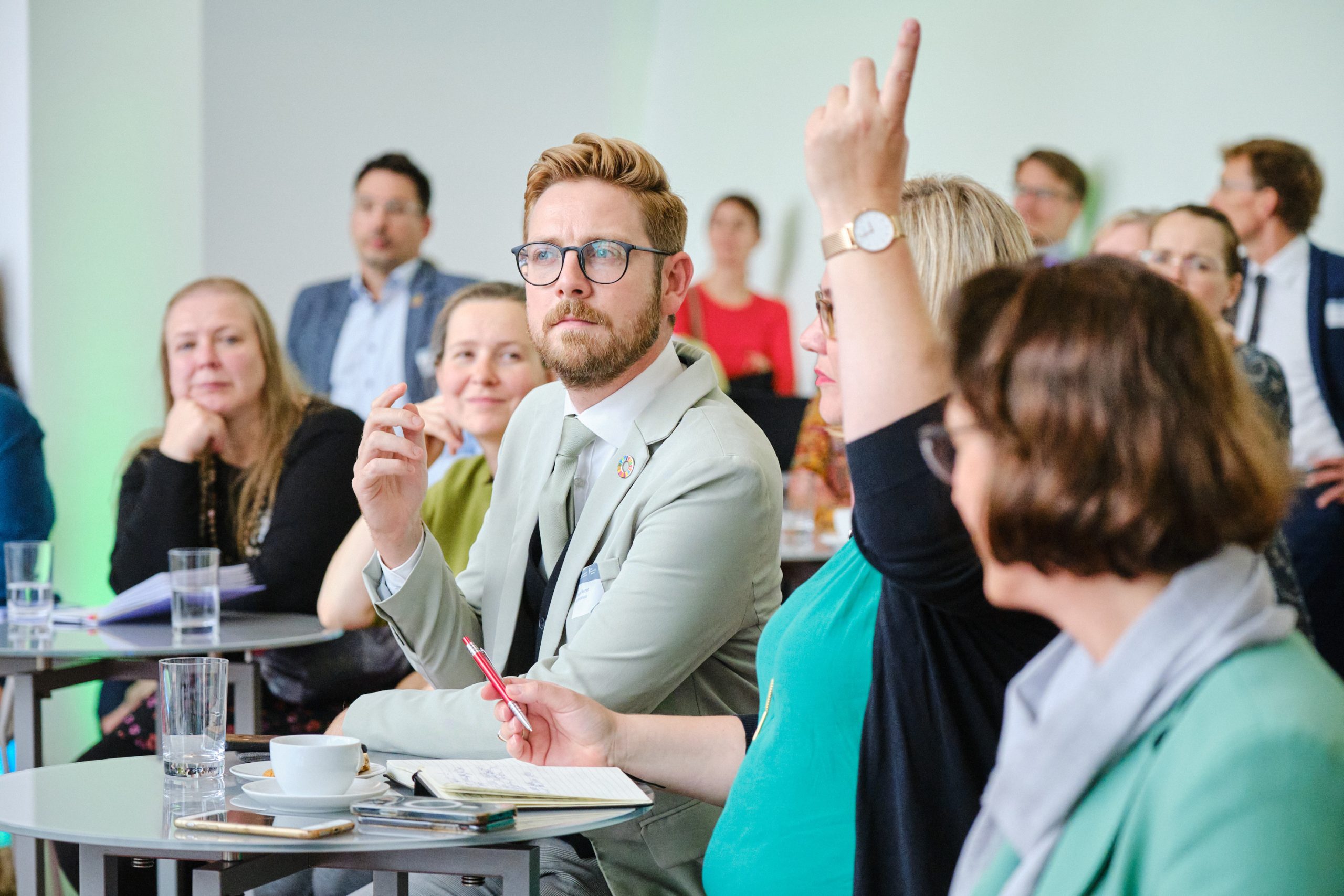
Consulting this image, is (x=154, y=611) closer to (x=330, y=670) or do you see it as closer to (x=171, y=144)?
(x=330, y=670)

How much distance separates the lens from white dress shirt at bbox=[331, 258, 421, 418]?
5461 millimetres

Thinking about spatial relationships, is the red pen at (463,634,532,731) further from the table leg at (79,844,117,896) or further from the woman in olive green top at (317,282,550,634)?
the woman in olive green top at (317,282,550,634)

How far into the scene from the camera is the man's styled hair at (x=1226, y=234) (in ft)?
11.8

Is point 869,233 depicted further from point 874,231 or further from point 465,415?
point 465,415

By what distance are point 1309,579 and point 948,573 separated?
326 centimetres

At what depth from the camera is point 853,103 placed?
42.3 inches

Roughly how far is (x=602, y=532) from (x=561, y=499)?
122 mm

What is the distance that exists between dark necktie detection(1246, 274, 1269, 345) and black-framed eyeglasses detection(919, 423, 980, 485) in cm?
371

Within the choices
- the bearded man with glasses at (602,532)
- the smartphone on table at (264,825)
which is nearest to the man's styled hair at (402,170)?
the bearded man with glasses at (602,532)

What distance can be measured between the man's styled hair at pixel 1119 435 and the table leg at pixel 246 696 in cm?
207

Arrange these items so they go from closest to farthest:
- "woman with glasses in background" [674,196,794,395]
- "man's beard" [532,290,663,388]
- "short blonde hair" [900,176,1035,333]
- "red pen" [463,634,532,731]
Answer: "short blonde hair" [900,176,1035,333] → "red pen" [463,634,532,731] → "man's beard" [532,290,663,388] → "woman with glasses in background" [674,196,794,395]

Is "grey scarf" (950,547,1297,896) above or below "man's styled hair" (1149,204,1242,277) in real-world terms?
below

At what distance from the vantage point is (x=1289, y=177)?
4250 millimetres

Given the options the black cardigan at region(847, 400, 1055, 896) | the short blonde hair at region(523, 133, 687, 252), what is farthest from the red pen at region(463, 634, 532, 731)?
the short blonde hair at region(523, 133, 687, 252)
